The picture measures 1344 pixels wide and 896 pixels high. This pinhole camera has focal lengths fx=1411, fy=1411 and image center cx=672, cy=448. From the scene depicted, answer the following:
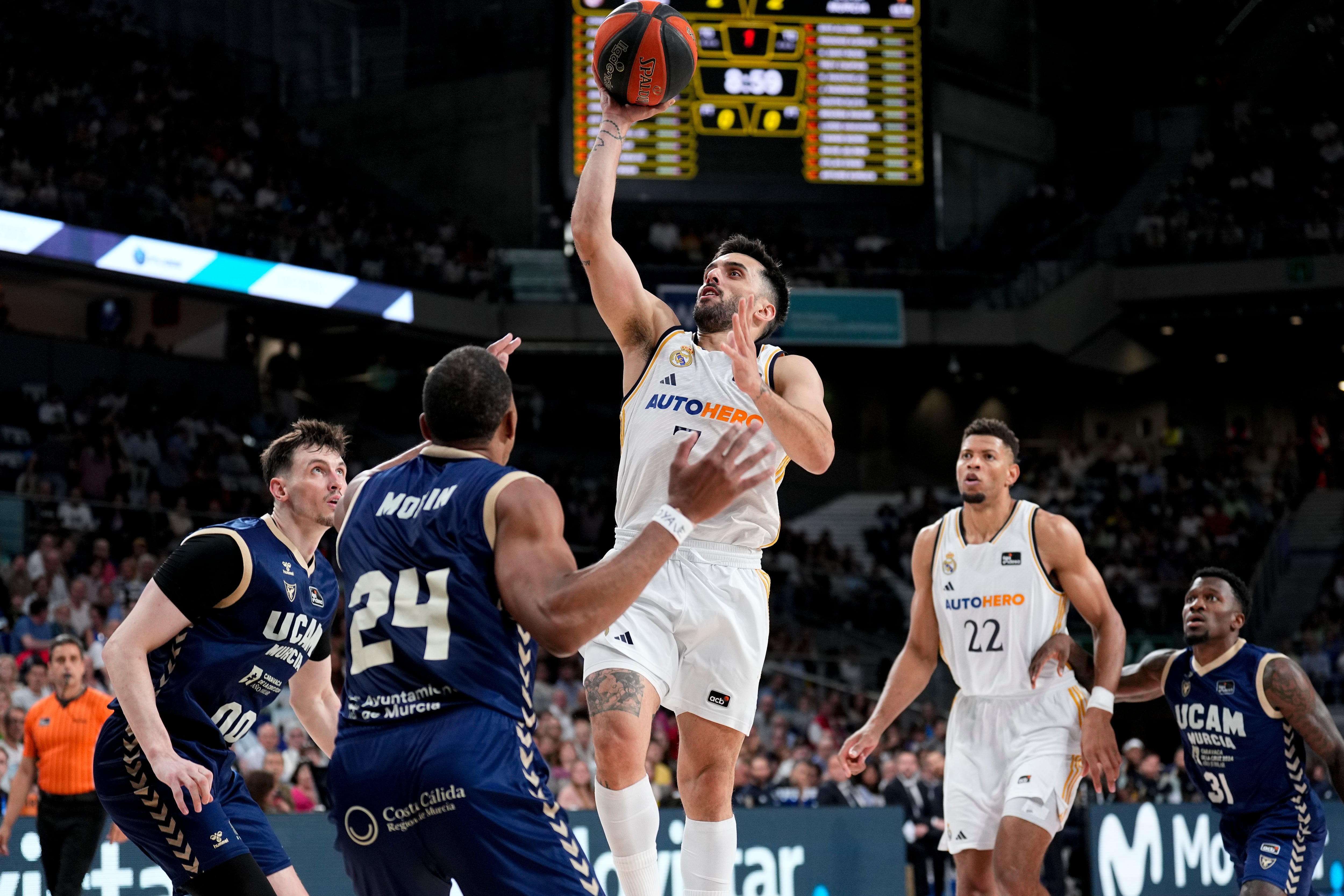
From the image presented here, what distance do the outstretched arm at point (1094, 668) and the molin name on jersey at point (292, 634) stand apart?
→ 343 cm

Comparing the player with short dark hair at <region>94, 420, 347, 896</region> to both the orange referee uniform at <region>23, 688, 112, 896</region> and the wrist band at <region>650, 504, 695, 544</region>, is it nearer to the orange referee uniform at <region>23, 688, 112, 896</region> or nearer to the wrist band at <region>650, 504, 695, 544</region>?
the wrist band at <region>650, 504, 695, 544</region>

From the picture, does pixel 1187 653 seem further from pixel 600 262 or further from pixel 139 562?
pixel 139 562

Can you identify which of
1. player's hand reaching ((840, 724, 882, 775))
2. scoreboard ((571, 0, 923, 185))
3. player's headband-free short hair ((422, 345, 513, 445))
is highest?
scoreboard ((571, 0, 923, 185))

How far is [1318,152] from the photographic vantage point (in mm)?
25750

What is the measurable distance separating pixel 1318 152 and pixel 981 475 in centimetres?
2203

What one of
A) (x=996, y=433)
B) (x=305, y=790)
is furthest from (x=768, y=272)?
(x=305, y=790)

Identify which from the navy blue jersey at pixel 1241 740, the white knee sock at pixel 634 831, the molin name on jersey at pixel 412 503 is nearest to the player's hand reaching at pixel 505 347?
the molin name on jersey at pixel 412 503

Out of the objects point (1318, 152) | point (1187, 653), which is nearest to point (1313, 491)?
point (1318, 152)

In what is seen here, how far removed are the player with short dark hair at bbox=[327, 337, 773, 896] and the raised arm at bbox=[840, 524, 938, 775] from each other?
12.4 ft

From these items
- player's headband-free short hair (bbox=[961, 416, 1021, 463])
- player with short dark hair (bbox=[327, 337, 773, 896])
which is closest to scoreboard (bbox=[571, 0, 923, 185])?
player's headband-free short hair (bbox=[961, 416, 1021, 463])

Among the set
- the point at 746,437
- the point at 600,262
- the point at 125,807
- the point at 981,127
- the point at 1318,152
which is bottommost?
the point at 125,807

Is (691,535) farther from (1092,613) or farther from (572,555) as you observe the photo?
(1092,613)

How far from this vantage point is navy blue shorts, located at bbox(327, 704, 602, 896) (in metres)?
3.35

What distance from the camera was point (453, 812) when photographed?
132 inches
